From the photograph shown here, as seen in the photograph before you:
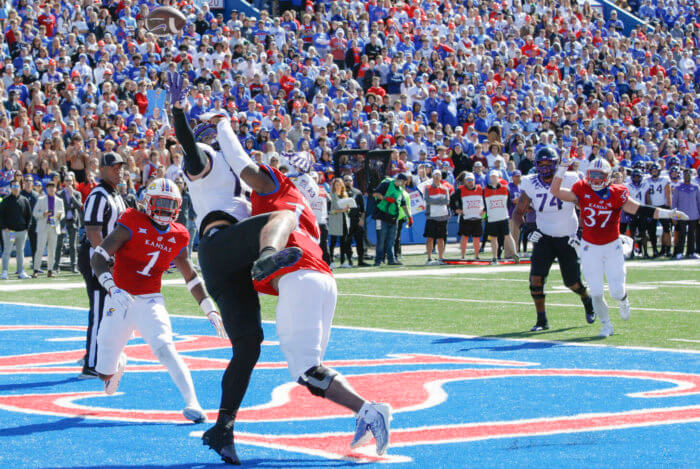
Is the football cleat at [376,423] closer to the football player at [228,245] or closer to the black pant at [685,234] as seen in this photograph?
the football player at [228,245]

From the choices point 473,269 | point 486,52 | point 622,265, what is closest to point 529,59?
point 486,52

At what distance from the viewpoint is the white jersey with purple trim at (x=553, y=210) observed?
1189 cm

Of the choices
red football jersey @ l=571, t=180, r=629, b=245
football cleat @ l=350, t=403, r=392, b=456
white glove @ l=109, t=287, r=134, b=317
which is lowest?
football cleat @ l=350, t=403, r=392, b=456

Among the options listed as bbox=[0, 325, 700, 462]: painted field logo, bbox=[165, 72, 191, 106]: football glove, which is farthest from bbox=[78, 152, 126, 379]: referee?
bbox=[165, 72, 191, 106]: football glove

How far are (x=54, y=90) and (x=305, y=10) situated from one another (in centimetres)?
1018

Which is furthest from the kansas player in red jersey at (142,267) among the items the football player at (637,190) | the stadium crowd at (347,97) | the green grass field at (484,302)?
the football player at (637,190)

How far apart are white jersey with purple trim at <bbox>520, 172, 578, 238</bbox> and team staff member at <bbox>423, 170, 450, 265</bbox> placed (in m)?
10.2

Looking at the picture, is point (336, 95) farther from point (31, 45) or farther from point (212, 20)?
point (31, 45)

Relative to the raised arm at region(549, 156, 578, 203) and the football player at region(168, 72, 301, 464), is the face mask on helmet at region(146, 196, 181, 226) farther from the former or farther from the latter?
the raised arm at region(549, 156, 578, 203)

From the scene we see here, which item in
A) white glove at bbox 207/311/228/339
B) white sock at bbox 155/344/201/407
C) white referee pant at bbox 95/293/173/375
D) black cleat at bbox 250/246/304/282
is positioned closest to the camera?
black cleat at bbox 250/246/304/282

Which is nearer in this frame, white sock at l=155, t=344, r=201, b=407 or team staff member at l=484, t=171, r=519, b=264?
white sock at l=155, t=344, r=201, b=407

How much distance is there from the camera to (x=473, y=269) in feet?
67.2

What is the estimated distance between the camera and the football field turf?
5871 mm

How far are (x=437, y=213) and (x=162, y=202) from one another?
15.5 meters
